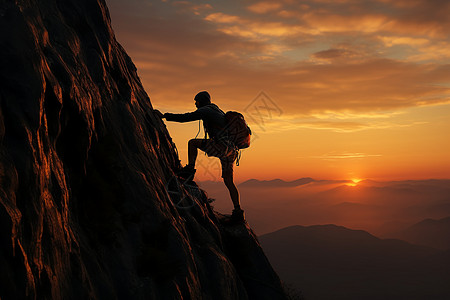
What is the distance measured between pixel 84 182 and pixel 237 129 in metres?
7.75

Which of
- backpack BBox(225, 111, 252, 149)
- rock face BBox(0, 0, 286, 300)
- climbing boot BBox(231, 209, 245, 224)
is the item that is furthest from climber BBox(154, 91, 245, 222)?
climbing boot BBox(231, 209, 245, 224)

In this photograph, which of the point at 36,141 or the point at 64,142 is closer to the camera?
the point at 36,141

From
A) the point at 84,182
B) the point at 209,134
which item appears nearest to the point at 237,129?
the point at 209,134

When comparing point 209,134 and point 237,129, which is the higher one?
point 237,129

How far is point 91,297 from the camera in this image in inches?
269

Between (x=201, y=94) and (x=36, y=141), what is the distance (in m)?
9.43

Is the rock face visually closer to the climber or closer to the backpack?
the climber

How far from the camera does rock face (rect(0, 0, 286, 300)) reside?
5.77 m

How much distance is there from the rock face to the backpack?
2671 millimetres

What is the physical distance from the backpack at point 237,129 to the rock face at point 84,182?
8.76 feet

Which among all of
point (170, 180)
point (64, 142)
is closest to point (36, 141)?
point (64, 142)

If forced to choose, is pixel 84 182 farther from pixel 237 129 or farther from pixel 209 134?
pixel 237 129

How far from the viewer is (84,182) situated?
8.65m

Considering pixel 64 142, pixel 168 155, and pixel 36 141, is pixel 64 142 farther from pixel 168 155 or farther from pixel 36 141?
pixel 168 155
